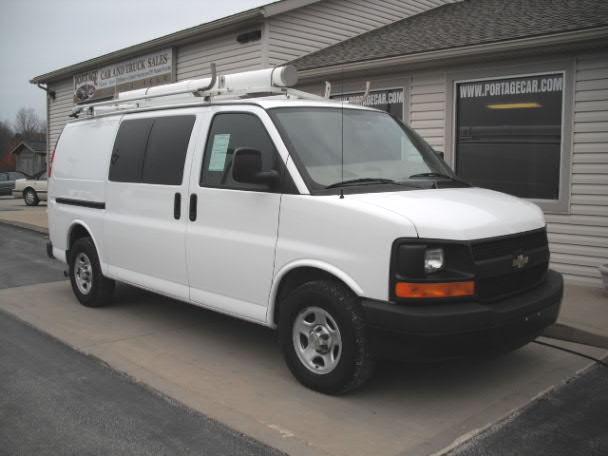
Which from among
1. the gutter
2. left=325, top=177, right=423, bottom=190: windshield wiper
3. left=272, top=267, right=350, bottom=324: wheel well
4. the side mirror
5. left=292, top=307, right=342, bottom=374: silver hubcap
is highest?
the gutter

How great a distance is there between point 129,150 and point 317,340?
3.00 metres

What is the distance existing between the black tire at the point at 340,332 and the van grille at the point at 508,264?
2.67ft

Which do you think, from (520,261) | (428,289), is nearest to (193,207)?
(428,289)

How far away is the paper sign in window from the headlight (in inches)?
77.6

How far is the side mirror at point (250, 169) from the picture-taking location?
4445mm

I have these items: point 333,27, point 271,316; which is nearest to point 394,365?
point 271,316

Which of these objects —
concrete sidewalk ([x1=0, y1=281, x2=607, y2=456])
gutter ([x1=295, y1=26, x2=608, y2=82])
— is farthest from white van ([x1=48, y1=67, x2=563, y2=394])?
gutter ([x1=295, y1=26, x2=608, y2=82])

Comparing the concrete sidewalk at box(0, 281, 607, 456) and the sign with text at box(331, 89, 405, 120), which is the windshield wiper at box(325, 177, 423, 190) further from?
the sign with text at box(331, 89, 405, 120)

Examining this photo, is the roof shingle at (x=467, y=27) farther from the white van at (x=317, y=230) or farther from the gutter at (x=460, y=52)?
the white van at (x=317, y=230)

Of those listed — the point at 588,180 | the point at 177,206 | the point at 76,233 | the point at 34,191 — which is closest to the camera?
the point at 177,206

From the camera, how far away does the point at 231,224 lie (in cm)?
489

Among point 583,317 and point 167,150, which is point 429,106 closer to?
point 583,317

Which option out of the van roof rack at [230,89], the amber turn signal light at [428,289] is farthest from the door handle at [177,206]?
the amber turn signal light at [428,289]

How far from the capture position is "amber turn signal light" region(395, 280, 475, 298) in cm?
381
